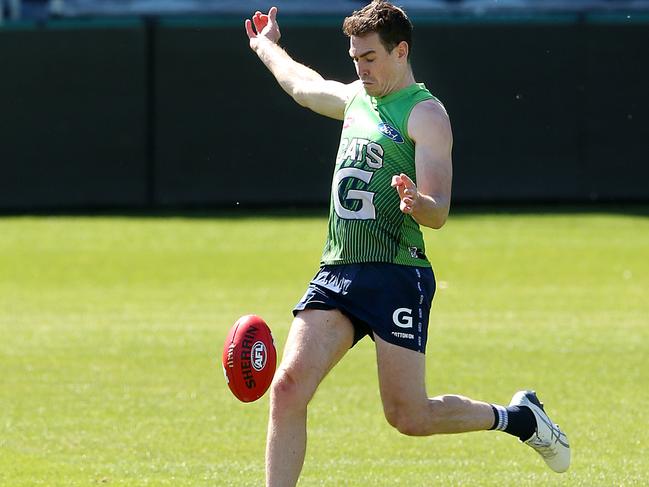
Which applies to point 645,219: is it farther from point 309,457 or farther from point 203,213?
point 309,457

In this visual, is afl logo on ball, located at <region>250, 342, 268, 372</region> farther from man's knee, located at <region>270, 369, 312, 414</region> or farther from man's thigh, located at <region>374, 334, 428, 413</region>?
man's thigh, located at <region>374, 334, 428, 413</region>

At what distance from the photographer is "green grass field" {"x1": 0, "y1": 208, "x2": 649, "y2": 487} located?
7.50 m

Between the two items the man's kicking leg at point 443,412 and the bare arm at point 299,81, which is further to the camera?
the bare arm at point 299,81

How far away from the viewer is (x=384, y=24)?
6078mm

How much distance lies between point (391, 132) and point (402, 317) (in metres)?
0.79

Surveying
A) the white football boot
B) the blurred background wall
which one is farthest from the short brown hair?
the blurred background wall

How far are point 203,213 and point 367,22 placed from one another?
13884 millimetres

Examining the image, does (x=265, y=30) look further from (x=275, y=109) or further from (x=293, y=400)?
(x=275, y=109)

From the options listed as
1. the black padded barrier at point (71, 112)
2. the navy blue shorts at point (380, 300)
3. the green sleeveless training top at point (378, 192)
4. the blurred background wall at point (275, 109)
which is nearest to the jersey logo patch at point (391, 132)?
the green sleeveless training top at point (378, 192)

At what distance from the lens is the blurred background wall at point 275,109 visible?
1967 cm

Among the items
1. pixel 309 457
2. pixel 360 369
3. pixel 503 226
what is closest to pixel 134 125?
pixel 503 226

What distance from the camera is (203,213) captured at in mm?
19844

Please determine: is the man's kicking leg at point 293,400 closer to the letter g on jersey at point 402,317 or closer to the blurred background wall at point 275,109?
the letter g on jersey at point 402,317

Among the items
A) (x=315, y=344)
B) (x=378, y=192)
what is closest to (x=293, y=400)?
(x=315, y=344)
